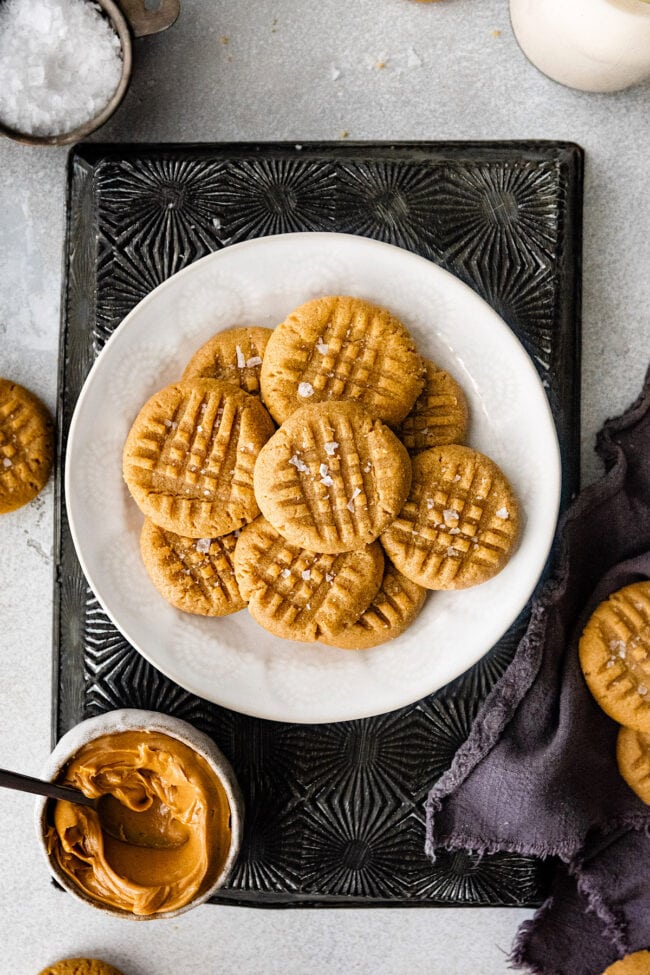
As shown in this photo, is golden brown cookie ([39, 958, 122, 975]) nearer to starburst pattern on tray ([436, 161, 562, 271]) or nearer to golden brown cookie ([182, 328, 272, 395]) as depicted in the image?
golden brown cookie ([182, 328, 272, 395])

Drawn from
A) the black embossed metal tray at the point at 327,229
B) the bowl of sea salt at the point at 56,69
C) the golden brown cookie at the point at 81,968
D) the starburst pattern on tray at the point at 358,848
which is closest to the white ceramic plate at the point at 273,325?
the black embossed metal tray at the point at 327,229

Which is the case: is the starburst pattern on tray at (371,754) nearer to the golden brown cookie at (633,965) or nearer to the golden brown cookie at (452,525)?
the golden brown cookie at (452,525)

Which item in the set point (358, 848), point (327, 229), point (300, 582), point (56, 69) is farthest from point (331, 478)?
point (56, 69)

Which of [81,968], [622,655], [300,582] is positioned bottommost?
[81,968]

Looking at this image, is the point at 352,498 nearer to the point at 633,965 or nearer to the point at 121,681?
the point at 121,681

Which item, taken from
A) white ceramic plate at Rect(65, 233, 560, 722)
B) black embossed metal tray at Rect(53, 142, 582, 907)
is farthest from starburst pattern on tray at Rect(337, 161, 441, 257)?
white ceramic plate at Rect(65, 233, 560, 722)

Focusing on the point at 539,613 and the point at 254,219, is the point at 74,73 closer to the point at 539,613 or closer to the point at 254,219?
the point at 254,219

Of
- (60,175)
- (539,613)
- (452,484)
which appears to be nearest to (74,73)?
(60,175)
